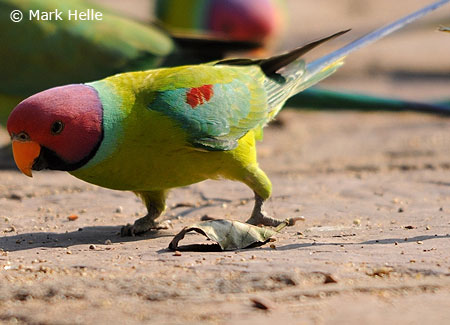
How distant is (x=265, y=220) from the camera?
3764 mm

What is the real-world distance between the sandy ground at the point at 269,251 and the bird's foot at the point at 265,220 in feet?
0.31

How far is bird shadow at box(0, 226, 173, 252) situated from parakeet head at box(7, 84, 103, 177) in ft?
A: 1.25

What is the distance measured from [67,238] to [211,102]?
0.91 metres

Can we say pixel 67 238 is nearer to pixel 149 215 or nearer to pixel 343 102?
pixel 149 215

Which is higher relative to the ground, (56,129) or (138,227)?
(56,129)

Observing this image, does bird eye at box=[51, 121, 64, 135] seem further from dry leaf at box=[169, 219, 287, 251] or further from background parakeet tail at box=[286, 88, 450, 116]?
background parakeet tail at box=[286, 88, 450, 116]

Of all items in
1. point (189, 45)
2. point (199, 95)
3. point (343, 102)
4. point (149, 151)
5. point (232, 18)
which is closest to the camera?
point (149, 151)

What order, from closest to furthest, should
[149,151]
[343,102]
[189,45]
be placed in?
[149,151] < [343,102] < [189,45]

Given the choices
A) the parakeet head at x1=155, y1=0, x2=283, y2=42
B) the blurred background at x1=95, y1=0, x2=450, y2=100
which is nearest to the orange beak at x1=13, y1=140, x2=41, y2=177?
the blurred background at x1=95, y1=0, x2=450, y2=100

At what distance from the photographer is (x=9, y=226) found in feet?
12.8

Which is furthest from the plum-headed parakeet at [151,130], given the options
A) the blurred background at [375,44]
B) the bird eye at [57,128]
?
the blurred background at [375,44]

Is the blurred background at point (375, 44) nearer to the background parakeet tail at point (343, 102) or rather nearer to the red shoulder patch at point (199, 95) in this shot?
the background parakeet tail at point (343, 102)

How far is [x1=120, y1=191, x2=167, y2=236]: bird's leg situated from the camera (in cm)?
373

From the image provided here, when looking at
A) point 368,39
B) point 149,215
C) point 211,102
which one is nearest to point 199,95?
point 211,102
